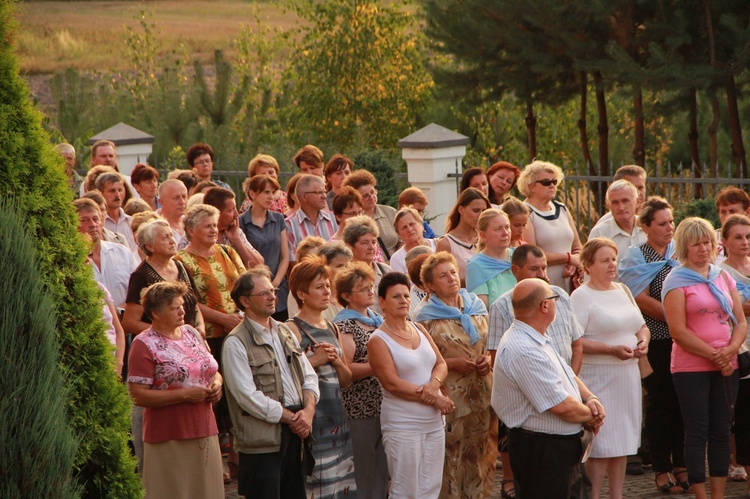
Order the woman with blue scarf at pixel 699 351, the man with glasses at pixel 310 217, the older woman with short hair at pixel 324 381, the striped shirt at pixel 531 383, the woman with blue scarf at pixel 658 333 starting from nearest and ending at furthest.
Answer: the striped shirt at pixel 531 383 < the older woman with short hair at pixel 324 381 < the woman with blue scarf at pixel 699 351 < the woman with blue scarf at pixel 658 333 < the man with glasses at pixel 310 217

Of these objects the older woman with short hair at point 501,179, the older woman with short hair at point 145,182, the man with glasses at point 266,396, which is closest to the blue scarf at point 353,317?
the man with glasses at point 266,396

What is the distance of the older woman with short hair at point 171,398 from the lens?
6.20 meters

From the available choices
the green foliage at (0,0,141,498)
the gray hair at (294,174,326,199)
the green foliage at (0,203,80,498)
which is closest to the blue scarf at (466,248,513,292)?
the gray hair at (294,174,326,199)

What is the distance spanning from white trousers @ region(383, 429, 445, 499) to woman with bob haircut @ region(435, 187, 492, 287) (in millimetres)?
1791

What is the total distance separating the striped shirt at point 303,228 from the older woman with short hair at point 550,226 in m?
1.60

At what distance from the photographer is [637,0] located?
1396 cm

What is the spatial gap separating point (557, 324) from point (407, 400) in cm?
109

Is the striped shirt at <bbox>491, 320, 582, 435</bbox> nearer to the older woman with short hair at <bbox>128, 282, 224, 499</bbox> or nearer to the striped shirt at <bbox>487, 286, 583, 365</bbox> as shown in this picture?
the striped shirt at <bbox>487, 286, 583, 365</bbox>

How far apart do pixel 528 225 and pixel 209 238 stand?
8.04 feet

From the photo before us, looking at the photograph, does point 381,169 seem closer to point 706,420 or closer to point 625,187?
point 625,187

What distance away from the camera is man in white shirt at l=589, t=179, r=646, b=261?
27.7ft

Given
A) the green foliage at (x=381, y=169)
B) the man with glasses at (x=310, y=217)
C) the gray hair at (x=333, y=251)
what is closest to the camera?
the gray hair at (x=333, y=251)

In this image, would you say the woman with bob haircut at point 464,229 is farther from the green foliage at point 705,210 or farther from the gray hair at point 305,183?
the green foliage at point 705,210

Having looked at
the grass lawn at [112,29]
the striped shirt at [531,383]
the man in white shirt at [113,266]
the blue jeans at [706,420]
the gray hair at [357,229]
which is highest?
the grass lawn at [112,29]
